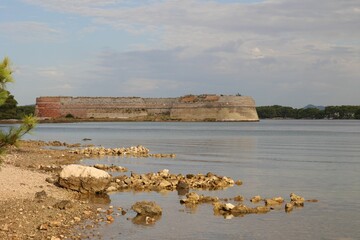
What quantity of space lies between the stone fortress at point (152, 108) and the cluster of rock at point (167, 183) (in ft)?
370

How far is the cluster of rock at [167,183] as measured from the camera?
18839 mm

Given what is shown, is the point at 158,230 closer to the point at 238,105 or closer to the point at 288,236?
the point at 288,236

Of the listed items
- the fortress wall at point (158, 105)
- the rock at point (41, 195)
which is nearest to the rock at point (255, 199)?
the rock at point (41, 195)

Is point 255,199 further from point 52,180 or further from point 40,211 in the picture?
point 40,211

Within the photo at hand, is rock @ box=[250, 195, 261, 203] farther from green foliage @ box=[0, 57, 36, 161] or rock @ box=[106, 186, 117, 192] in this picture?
green foliage @ box=[0, 57, 36, 161]

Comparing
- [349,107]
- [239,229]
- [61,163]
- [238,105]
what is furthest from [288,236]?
[349,107]

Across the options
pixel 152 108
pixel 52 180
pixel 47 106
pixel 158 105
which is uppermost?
pixel 158 105

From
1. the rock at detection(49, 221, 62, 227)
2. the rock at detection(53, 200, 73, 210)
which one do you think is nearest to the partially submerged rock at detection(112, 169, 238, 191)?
the rock at detection(53, 200, 73, 210)

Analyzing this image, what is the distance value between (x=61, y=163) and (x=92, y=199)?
1045 cm

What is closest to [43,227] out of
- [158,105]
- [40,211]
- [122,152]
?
[40,211]

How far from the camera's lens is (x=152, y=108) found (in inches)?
5689

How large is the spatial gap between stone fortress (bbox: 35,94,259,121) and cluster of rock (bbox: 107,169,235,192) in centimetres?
11285

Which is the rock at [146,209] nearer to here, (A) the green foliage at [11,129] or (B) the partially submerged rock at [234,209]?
(B) the partially submerged rock at [234,209]

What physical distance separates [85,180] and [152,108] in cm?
12818
